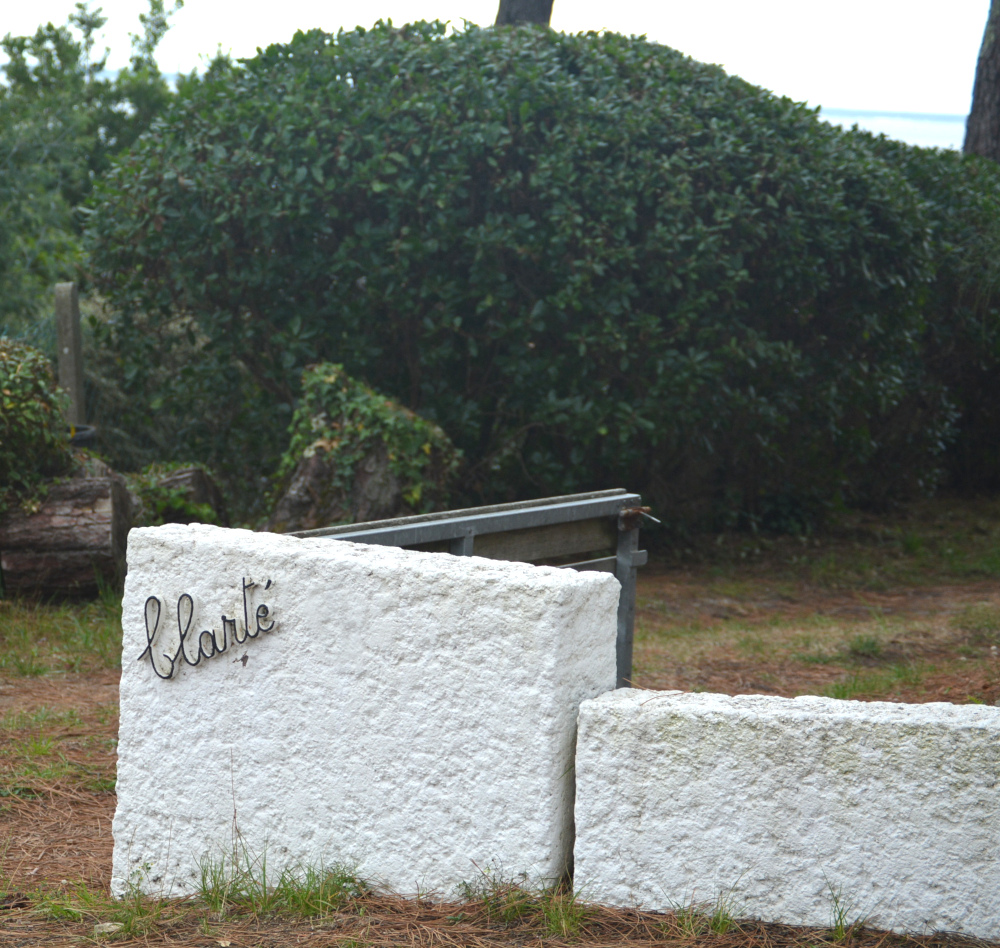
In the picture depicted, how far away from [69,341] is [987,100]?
857 centimetres

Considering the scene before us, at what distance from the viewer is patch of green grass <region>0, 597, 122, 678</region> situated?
5.38 m

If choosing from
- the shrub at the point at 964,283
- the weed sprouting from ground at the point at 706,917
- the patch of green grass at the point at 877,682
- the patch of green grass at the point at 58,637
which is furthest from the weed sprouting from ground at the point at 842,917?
the shrub at the point at 964,283

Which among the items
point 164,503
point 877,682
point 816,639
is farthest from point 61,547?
point 877,682

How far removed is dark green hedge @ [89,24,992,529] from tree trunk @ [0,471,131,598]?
5.53 feet

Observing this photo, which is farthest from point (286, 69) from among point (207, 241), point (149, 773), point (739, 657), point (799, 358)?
point (149, 773)

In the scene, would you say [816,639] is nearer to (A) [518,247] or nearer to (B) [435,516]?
(A) [518,247]

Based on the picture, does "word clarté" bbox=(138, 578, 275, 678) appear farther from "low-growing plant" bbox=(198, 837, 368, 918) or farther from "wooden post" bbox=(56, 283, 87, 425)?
"wooden post" bbox=(56, 283, 87, 425)

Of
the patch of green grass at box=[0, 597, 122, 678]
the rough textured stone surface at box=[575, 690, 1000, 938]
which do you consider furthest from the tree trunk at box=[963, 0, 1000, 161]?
the rough textured stone surface at box=[575, 690, 1000, 938]

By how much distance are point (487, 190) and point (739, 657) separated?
339 centimetres

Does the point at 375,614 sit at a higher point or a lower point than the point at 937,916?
higher

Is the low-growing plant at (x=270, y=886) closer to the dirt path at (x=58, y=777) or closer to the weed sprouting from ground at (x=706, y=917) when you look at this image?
the dirt path at (x=58, y=777)

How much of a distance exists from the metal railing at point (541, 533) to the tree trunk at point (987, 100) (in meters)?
7.85

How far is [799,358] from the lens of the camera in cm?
760

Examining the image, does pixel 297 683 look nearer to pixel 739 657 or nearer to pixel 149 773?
pixel 149 773
